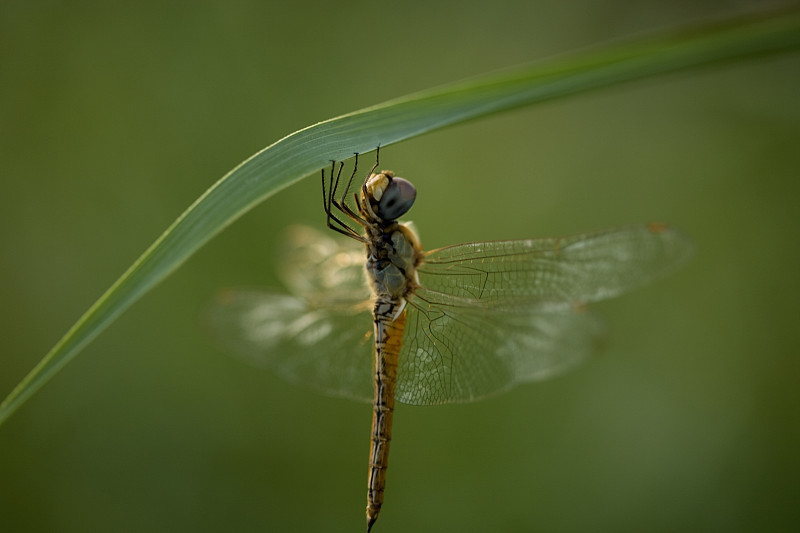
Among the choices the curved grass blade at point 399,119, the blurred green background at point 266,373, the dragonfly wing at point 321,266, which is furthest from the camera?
the blurred green background at point 266,373

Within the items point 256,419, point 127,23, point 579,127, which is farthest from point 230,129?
point 579,127

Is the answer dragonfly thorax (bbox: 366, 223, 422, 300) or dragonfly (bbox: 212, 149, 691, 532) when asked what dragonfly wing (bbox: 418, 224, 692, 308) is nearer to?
dragonfly (bbox: 212, 149, 691, 532)

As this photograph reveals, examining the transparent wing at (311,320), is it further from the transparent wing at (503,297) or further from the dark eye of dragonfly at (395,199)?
the dark eye of dragonfly at (395,199)

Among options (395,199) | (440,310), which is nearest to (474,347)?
(440,310)

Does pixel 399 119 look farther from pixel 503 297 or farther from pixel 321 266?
pixel 321 266

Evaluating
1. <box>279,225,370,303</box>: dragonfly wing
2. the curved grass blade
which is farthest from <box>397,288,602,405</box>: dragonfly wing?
the curved grass blade

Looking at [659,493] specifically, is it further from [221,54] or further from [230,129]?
[221,54]

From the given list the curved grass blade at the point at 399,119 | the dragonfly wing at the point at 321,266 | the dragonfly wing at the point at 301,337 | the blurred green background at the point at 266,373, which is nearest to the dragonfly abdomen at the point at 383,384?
the dragonfly wing at the point at 301,337
